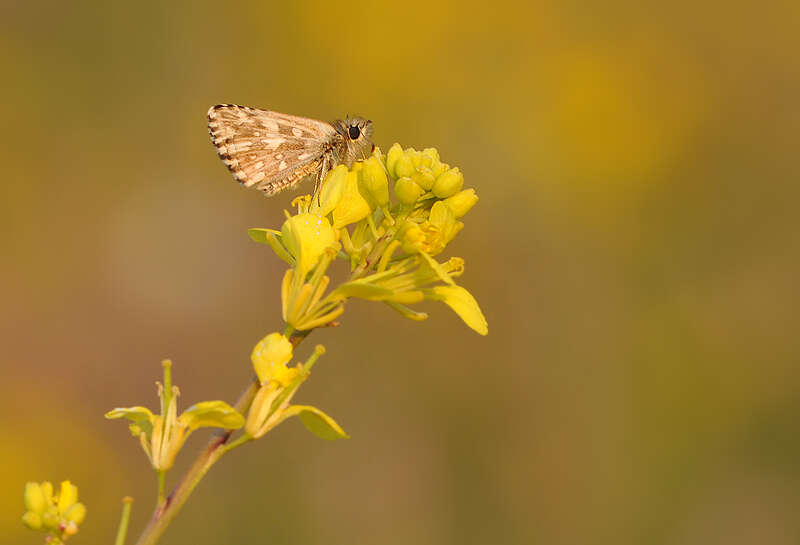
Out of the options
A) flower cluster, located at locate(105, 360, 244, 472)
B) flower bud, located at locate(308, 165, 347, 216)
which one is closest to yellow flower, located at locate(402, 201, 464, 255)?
flower bud, located at locate(308, 165, 347, 216)

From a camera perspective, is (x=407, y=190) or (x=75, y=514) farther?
(x=407, y=190)

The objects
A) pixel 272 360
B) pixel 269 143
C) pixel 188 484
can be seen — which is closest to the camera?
pixel 188 484

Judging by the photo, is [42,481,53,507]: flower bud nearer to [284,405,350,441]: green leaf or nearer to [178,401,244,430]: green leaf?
[178,401,244,430]: green leaf

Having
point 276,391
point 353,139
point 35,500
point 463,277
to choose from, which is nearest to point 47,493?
point 35,500

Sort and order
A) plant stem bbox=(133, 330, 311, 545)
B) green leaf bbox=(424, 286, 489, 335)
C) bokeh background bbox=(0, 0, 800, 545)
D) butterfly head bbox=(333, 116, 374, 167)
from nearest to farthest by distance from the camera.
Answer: plant stem bbox=(133, 330, 311, 545) < green leaf bbox=(424, 286, 489, 335) < butterfly head bbox=(333, 116, 374, 167) < bokeh background bbox=(0, 0, 800, 545)

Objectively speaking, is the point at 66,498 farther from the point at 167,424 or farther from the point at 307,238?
the point at 307,238
